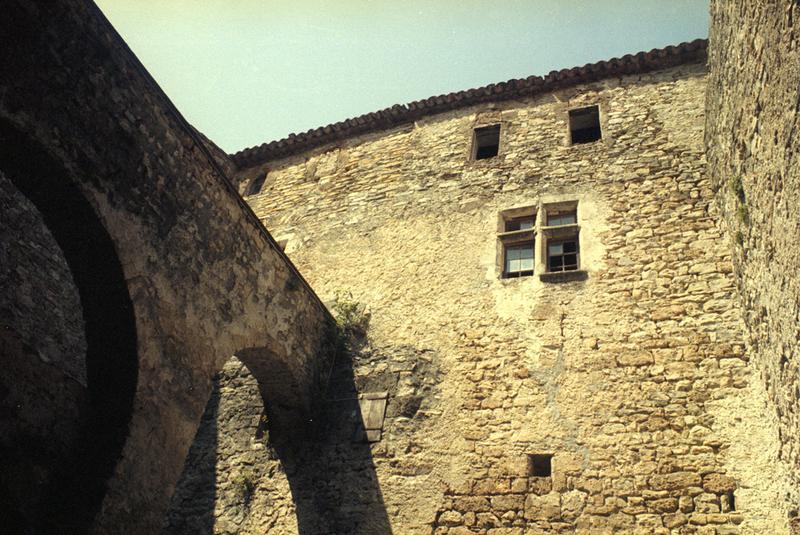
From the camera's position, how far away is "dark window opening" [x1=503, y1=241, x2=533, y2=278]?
765 cm

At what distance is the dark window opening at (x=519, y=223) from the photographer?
8109mm

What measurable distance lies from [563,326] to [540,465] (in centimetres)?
168

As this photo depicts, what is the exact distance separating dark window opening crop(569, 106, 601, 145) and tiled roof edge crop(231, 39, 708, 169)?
628 mm

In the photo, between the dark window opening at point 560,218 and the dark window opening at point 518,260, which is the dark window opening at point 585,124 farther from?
the dark window opening at point 518,260

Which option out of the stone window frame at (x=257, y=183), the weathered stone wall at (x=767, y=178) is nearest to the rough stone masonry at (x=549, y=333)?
the weathered stone wall at (x=767, y=178)

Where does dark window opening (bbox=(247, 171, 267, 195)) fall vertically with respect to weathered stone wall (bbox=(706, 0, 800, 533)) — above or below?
above

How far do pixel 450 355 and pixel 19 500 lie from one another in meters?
4.58

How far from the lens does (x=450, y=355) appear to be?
23.3 ft

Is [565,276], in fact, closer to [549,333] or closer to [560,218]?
[549,333]

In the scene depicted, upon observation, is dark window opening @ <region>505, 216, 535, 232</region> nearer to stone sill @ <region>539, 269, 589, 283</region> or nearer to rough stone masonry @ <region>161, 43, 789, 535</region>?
rough stone masonry @ <region>161, 43, 789, 535</region>

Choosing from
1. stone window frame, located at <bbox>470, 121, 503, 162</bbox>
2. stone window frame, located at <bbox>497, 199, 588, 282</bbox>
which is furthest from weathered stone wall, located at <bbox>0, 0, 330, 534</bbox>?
stone window frame, located at <bbox>470, 121, 503, 162</bbox>

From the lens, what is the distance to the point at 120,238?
14.6 ft

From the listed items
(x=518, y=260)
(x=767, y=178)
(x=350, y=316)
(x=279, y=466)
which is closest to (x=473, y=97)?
(x=518, y=260)

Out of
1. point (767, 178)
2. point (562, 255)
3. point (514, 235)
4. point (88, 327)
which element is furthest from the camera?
point (514, 235)
